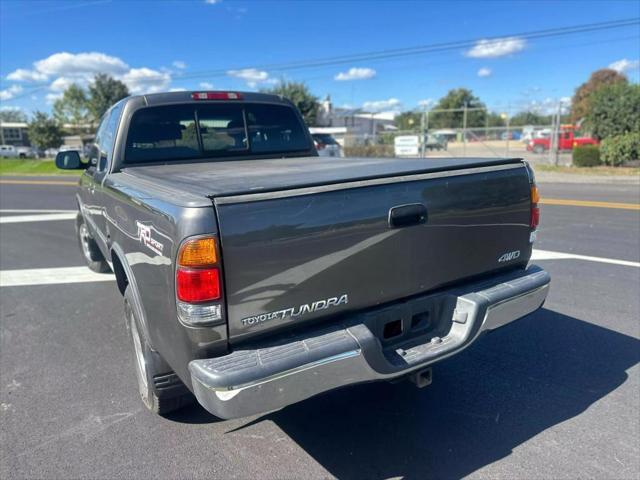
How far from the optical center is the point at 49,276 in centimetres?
646

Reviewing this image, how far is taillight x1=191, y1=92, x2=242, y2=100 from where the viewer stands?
4.50 metres

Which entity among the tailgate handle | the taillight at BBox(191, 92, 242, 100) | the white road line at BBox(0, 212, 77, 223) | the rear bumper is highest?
the taillight at BBox(191, 92, 242, 100)

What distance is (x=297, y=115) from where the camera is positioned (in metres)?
5.18

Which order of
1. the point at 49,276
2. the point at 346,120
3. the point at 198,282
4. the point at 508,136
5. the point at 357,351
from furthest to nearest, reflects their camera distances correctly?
the point at 346,120, the point at 508,136, the point at 49,276, the point at 357,351, the point at 198,282

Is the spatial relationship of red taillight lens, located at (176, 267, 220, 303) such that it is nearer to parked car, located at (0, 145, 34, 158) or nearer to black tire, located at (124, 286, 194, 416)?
black tire, located at (124, 286, 194, 416)

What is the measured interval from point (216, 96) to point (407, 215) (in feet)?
9.34

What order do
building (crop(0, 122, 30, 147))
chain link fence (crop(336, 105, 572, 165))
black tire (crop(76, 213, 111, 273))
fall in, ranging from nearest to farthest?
black tire (crop(76, 213, 111, 273))
chain link fence (crop(336, 105, 572, 165))
building (crop(0, 122, 30, 147))

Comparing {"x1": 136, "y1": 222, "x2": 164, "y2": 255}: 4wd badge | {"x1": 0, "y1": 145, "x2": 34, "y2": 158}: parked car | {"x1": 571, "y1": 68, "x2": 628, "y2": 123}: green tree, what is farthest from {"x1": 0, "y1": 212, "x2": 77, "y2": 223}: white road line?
{"x1": 571, "y1": 68, "x2": 628, "y2": 123}: green tree

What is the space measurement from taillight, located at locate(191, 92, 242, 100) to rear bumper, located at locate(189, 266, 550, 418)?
9.76 ft

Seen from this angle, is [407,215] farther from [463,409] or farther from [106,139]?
[106,139]

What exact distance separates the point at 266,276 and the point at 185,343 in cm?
49

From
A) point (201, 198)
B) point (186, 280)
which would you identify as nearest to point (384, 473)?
point (186, 280)

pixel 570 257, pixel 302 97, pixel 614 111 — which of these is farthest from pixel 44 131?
pixel 570 257

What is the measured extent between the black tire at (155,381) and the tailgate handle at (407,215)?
59.9 inches
